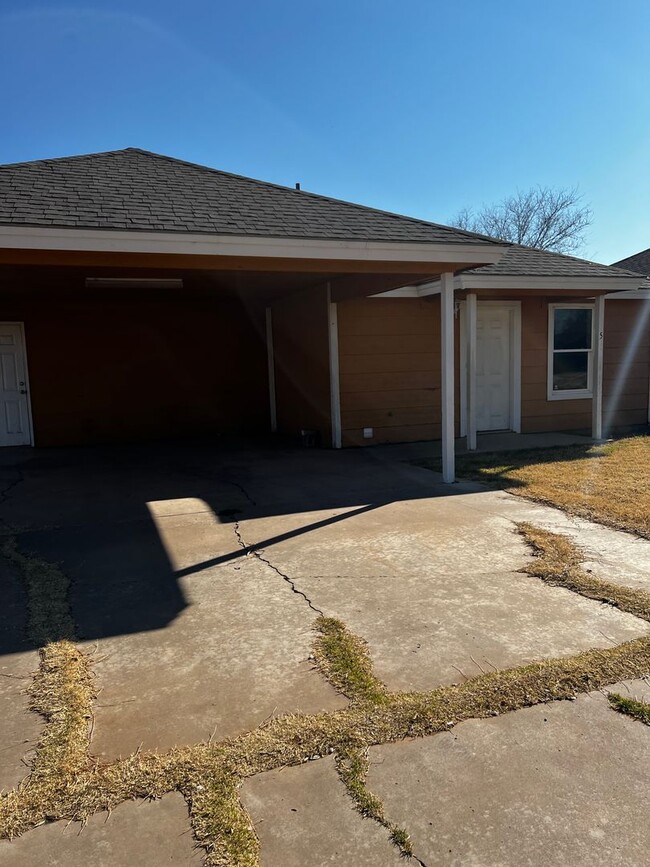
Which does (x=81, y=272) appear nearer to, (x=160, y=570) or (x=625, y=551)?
(x=160, y=570)

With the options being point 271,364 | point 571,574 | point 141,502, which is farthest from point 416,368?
point 571,574

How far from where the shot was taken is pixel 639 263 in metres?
16.9

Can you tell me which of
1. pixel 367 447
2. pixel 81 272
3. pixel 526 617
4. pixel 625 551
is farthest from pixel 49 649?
pixel 367 447

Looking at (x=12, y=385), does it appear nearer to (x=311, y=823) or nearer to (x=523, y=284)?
(x=523, y=284)

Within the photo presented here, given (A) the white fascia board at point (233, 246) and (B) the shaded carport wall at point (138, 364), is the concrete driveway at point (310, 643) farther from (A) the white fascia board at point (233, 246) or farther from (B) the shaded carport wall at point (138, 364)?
(B) the shaded carport wall at point (138, 364)

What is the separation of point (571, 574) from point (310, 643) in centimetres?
206

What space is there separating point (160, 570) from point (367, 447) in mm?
6072

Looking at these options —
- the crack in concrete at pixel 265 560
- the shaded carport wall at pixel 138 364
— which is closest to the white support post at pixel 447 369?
the crack in concrete at pixel 265 560

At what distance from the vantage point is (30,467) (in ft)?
30.6

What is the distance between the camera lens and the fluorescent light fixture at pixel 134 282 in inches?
353

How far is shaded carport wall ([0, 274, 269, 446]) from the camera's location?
11.5 meters

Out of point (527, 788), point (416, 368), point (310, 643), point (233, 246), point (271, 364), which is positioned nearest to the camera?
point (527, 788)

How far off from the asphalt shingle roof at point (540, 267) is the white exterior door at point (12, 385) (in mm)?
7993

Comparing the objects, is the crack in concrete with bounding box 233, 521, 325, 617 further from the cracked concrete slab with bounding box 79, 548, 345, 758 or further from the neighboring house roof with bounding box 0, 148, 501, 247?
the neighboring house roof with bounding box 0, 148, 501, 247
